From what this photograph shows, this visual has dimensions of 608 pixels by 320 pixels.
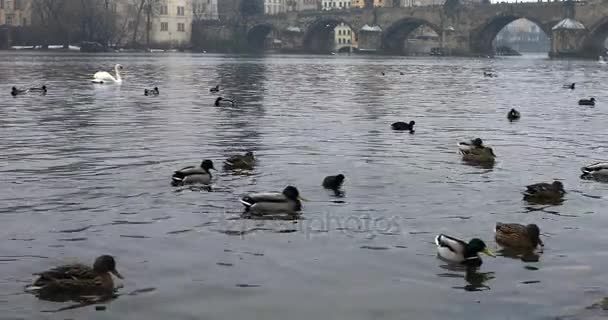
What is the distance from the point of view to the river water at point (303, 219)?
8633 mm

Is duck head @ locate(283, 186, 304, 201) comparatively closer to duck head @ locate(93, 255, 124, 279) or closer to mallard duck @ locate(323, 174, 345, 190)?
mallard duck @ locate(323, 174, 345, 190)

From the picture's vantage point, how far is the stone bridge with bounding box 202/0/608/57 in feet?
354

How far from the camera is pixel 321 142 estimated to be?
20.7 meters

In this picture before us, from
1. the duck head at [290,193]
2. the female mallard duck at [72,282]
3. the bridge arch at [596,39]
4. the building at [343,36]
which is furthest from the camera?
the building at [343,36]

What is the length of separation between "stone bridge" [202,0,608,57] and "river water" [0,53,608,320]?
86814mm

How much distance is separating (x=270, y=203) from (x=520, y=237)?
3427 millimetres

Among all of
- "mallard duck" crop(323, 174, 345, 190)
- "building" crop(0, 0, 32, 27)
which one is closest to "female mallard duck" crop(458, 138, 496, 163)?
"mallard duck" crop(323, 174, 345, 190)

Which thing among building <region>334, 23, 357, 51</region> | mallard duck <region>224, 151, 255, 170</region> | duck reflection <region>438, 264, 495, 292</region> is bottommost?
duck reflection <region>438, 264, 495, 292</region>

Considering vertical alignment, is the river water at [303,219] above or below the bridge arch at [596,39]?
below

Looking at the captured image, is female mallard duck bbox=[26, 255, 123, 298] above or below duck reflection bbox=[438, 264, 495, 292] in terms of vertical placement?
above

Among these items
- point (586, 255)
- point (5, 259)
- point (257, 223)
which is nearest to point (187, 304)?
point (5, 259)

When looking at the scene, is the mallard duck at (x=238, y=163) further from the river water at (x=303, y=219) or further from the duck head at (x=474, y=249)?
the duck head at (x=474, y=249)

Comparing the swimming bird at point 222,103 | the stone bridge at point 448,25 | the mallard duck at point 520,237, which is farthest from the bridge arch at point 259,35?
the mallard duck at point 520,237

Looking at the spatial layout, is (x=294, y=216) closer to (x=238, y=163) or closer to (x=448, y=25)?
(x=238, y=163)
